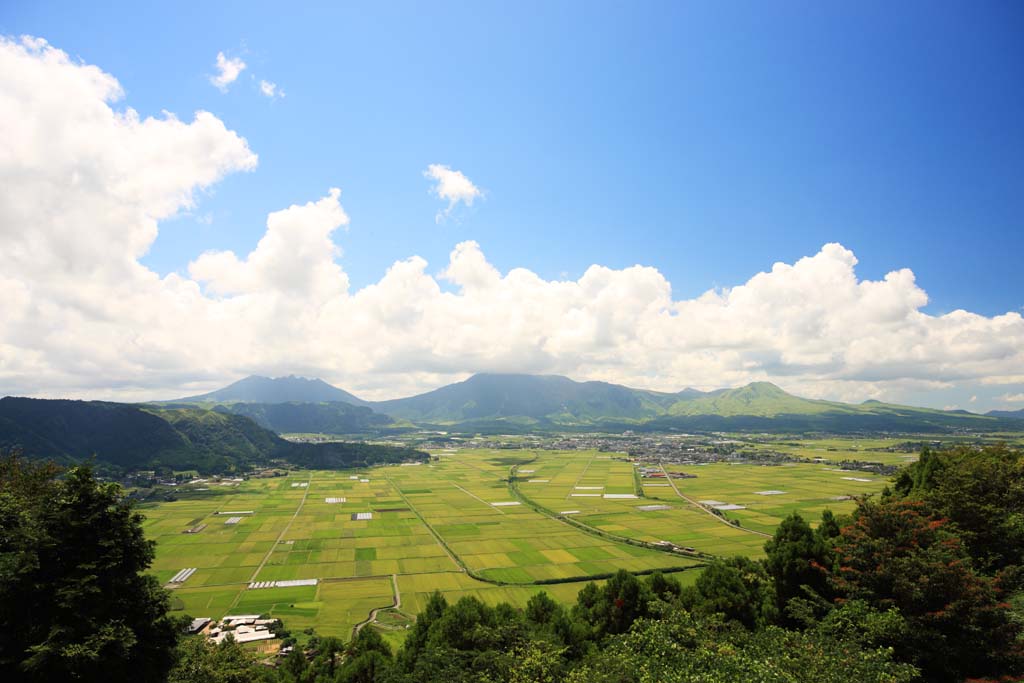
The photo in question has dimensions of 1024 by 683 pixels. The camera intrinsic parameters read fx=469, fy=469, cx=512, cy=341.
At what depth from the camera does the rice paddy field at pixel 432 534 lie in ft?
236

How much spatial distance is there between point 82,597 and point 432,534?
293 ft

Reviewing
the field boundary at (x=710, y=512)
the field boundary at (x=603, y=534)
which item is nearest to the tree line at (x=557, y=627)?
the field boundary at (x=603, y=534)

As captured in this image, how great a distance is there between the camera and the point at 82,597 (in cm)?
2564

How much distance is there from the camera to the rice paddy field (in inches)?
2835

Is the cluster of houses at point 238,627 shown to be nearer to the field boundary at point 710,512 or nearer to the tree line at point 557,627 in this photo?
the tree line at point 557,627

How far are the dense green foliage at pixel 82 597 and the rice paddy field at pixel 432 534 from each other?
3409cm

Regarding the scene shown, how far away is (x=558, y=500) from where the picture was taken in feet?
483

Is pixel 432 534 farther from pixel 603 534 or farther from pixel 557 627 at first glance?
pixel 557 627

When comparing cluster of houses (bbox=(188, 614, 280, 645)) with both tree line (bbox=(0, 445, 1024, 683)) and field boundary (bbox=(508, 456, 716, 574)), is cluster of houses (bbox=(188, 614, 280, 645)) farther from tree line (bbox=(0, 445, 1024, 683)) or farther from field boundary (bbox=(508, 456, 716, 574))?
field boundary (bbox=(508, 456, 716, 574))

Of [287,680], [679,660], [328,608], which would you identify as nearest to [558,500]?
[328,608]

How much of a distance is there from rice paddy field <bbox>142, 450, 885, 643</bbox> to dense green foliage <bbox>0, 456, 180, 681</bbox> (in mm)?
34087

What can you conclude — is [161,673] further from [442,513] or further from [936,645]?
[442,513]

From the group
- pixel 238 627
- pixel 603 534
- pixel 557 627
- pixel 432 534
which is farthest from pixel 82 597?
pixel 603 534

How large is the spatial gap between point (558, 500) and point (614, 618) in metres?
106
